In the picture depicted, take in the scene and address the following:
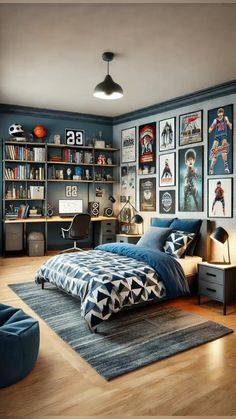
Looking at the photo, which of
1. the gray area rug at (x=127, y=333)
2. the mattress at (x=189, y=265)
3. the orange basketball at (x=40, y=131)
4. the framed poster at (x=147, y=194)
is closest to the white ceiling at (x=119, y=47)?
the orange basketball at (x=40, y=131)

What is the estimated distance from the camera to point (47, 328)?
122 inches

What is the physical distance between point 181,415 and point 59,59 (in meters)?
3.62

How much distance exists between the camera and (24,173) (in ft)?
20.5

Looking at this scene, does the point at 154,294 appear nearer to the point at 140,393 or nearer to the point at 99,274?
the point at 99,274

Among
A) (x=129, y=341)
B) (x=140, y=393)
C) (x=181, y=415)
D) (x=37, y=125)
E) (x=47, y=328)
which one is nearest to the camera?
(x=181, y=415)

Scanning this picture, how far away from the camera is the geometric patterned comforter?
296cm

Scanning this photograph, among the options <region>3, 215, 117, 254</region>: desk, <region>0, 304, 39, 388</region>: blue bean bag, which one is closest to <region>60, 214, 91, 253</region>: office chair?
<region>3, 215, 117, 254</region>: desk

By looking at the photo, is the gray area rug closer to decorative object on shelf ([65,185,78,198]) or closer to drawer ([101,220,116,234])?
drawer ([101,220,116,234])

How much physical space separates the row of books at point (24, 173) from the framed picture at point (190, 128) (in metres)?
2.73

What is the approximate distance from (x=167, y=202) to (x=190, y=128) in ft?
4.19

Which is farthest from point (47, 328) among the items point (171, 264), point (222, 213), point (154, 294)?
point (222, 213)

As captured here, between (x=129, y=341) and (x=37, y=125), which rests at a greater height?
(x=37, y=125)

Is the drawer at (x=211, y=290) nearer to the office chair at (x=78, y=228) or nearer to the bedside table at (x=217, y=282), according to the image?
the bedside table at (x=217, y=282)

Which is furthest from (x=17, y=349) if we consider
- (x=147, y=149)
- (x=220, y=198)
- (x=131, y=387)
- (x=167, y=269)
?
(x=147, y=149)
